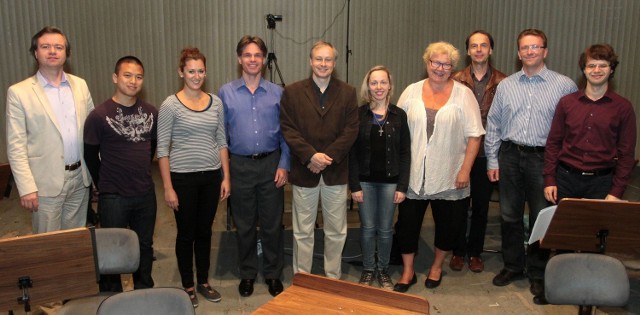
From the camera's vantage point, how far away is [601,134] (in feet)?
10.4

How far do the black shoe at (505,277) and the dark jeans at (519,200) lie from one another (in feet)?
0.10

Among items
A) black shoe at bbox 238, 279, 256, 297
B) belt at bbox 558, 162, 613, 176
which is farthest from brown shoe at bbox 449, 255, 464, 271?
black shoe at bbox 238, 279, 256, 297

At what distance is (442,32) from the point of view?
24.6 ft

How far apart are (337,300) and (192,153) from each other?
4.49 feet

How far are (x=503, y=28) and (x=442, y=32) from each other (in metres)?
0.82

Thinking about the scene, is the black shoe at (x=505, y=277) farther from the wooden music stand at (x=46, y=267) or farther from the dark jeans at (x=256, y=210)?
the wooden music stand at (x=46, y=267)

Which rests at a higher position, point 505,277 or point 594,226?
point 594,226

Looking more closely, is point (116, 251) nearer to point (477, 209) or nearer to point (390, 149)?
point (390, 149)

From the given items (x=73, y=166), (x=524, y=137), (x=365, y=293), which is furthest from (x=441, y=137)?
(x=73, y=166)

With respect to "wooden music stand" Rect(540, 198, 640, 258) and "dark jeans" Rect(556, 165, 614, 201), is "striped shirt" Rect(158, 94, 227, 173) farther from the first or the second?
"dark jeans" Rect(556, 165, 614, 201)

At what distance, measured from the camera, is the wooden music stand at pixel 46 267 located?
7.28ft

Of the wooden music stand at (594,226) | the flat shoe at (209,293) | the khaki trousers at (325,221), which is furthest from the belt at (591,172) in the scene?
the flat shoe at (209,293)

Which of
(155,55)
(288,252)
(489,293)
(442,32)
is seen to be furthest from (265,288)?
(442,32)

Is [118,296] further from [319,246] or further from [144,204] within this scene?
[319,246]
